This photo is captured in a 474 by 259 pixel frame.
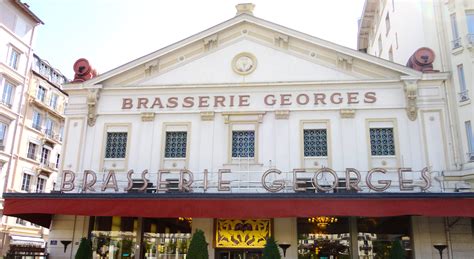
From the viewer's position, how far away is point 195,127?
20.8 meters

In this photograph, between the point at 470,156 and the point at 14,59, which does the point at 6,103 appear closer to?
the point at 14,59

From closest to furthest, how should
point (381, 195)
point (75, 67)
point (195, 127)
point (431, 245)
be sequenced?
point (381, 195)
point (431, 245)
point (195, 127)
point (75, 67)

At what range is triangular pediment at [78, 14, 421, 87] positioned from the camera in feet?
68.1

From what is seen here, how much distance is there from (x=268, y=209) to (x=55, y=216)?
32.1 feet

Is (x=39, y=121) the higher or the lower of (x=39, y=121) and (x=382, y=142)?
the higher

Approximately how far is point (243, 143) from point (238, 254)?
485cm

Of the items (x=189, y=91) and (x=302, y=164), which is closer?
(x=302, y=164)

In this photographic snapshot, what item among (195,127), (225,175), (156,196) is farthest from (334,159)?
(156,196)

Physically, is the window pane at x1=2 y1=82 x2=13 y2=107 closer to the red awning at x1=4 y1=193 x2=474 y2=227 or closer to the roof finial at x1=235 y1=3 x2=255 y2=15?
the red awning at x1=4 y1=193 x2=474 y2=227

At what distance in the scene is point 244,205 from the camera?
16672 mm

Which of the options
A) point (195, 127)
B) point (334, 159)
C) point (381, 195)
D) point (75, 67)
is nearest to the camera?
point (381, 195)

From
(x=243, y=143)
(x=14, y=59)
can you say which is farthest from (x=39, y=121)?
(x=243, y=143)

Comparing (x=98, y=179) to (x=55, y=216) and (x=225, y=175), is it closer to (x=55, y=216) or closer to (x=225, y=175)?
(x=55, y=216)

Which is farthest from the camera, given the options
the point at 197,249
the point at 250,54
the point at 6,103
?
the point at 6,103
